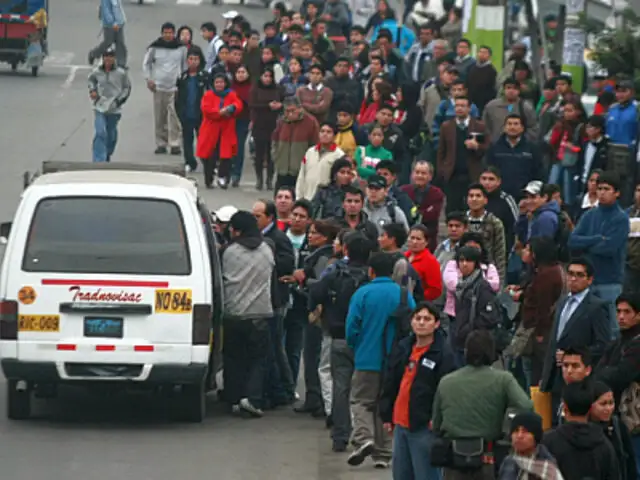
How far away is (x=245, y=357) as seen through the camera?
16422 mm

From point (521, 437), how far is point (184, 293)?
533 centimetres

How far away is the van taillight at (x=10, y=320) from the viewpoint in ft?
50.3

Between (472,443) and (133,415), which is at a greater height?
(472,443)

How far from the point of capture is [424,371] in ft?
41.2

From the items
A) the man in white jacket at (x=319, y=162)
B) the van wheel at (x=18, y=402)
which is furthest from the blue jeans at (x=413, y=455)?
the man in white jacket at (x=319, y=162)

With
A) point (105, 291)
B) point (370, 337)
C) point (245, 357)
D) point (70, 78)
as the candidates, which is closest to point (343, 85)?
point (245, 357)

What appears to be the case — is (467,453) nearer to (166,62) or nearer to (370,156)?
(370,156)

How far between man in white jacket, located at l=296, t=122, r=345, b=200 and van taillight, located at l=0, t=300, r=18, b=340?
19.8 feet

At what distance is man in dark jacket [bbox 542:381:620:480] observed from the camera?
10688 millimetres

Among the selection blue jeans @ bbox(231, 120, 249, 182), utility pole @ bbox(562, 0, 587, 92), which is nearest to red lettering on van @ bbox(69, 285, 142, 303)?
utility pole @ bbox(562, 0, 587, 92)

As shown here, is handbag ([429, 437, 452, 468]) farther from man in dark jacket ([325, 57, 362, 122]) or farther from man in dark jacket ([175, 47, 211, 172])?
man in dark jacket ([175, 47, 211, 172])

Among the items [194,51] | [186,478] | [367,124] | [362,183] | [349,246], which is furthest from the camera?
[194,51]

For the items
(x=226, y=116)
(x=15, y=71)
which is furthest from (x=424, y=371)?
(x=15, y=71)

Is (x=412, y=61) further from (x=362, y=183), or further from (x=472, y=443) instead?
(x=472, y=443)
